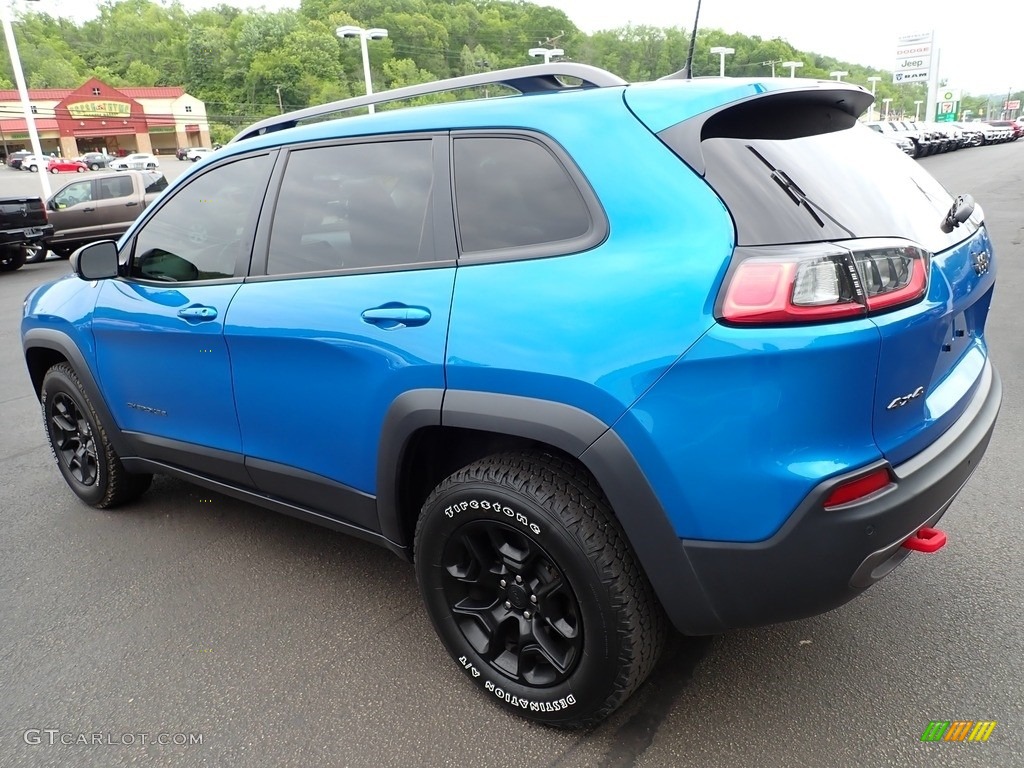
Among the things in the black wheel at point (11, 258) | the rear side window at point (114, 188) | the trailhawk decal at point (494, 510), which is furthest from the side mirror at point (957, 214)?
the rear side window at point (114, 188)

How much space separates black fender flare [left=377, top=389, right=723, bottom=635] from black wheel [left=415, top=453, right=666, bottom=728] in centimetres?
9

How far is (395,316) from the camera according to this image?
7.47 feet

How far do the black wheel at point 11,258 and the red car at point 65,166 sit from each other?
52.5 metres

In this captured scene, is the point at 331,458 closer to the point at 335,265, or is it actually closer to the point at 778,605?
the point at 335,265

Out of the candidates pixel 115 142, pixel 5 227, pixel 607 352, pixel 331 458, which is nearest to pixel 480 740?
pixel 331 458

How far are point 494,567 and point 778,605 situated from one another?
802 mm

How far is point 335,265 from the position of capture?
8.45ft

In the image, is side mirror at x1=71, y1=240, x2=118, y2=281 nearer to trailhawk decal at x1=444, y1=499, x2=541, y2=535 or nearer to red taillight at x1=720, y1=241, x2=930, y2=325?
trailhawk decal at x1=444, y1=499, x2=541, y2=535

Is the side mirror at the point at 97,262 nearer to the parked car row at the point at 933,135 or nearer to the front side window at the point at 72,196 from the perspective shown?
the front side window at the point at 72,196

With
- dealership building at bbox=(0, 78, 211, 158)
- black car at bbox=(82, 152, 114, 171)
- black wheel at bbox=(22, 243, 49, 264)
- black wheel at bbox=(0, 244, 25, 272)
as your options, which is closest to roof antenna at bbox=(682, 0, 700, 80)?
black wheel at bbox=(0, 244, 25, 272)

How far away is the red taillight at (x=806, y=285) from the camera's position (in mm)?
1718

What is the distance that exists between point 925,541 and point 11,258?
53.4ft
